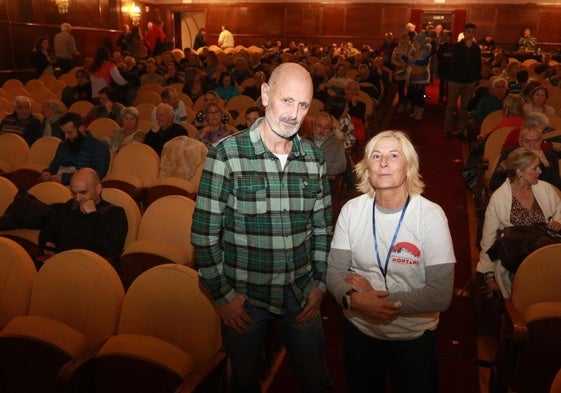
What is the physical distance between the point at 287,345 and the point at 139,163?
3113mm

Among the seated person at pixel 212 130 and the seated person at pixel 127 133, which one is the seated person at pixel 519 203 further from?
the seated person at pixel 127 133

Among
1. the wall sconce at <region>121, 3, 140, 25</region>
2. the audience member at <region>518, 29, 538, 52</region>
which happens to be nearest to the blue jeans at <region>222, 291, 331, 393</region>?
the wall sconce at <region>121, 3, 140, 25</region>

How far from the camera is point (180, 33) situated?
66.7 ft

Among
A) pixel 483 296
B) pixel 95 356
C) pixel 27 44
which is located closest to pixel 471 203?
pixel 483 296

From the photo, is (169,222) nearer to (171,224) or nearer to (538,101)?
(171,224)

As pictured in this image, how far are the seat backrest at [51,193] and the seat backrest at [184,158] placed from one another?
1.04 m

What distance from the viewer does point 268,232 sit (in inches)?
67.5

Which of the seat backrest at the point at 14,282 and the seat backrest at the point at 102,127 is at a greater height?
the seat backrest at the point at 102,127

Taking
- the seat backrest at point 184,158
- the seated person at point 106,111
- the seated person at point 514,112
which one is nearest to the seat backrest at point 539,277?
the seat backrest at point 184,158

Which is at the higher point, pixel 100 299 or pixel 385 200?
pixel 385 200

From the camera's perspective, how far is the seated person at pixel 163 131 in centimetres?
505

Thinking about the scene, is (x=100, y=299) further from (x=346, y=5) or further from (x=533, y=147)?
(x=346, y=5)

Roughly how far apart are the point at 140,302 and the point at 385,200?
1.22m

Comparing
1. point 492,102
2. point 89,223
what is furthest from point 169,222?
point 492,102
